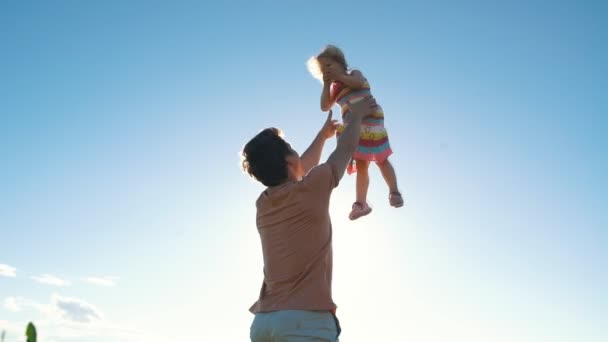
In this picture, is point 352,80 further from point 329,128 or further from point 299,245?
point 299,245

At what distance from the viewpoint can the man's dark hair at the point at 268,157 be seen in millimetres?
4070

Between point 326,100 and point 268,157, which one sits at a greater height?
point 326,100

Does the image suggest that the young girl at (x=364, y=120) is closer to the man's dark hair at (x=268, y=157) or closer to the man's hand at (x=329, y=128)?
the man's hand at (x=329, y=128)

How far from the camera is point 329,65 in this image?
19.5 feet

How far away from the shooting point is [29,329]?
2.49 meters

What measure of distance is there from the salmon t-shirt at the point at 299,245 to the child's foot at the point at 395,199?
230cm

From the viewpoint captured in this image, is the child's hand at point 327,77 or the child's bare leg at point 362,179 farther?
the child's bare leg at point 362,179

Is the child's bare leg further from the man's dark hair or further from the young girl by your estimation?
the man's dark hair

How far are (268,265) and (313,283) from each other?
38 cm

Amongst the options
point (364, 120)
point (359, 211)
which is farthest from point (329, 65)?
point (359, 211)

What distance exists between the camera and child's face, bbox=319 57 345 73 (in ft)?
19.5

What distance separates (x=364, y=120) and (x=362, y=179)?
25.5 inches

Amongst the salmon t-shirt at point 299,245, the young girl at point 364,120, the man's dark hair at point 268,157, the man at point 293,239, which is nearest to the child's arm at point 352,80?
the young girl at point 364,120

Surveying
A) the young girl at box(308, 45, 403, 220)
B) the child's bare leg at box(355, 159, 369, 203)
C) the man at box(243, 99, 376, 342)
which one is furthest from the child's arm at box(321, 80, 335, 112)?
the man at box(243, 99, 376, 342)
